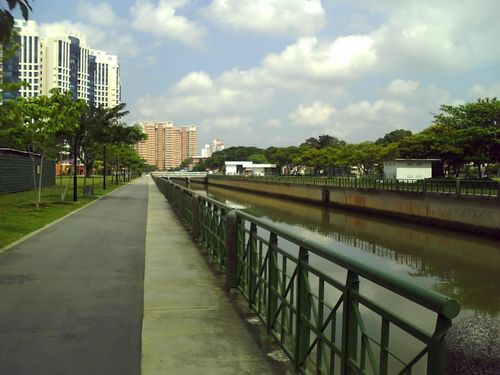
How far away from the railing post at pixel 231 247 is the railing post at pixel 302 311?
2.79 metres

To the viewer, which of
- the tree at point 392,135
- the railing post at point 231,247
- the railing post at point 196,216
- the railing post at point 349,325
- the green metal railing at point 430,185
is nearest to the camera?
the railing post at point 349,325

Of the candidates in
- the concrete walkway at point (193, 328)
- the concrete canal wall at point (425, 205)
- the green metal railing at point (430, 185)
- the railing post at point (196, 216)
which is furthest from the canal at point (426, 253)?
the concrete walkway at point (193, 328)

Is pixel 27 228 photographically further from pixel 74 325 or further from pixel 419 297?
pixel 419 297

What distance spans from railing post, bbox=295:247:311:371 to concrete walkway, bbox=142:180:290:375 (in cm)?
23

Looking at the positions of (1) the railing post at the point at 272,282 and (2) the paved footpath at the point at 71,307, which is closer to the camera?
(2) the paved footpath at the point at 71,307

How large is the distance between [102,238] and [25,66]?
48.7 meters

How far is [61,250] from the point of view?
10.4m

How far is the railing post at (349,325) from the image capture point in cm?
320

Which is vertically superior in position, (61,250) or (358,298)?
(358,298)

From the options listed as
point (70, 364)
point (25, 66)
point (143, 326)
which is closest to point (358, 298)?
point (70, 364)

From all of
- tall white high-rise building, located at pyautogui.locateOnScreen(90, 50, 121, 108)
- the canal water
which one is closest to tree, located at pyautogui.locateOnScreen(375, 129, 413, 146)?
tall white high-rise building, located at pyautogui.locateOnScreen(90, 50, 121, 108)

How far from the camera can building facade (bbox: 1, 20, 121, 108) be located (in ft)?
183

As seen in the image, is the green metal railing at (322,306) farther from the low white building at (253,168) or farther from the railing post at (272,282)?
the low white building at (253,168)

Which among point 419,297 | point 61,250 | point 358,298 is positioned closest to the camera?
point 419,297
